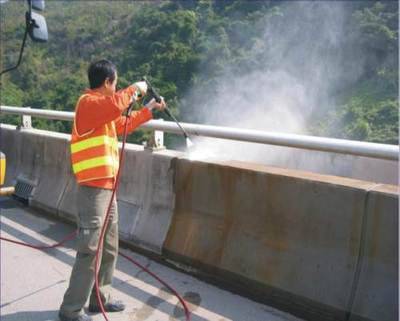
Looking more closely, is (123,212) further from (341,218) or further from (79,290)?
(341,218)

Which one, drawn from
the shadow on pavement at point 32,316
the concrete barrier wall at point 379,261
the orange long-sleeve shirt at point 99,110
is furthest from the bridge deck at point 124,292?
the orange long-sleeve shirt at point 99,110

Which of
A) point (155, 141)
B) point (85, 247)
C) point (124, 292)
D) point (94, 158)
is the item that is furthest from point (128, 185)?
point (85, 247)

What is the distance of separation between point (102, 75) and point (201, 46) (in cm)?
6459

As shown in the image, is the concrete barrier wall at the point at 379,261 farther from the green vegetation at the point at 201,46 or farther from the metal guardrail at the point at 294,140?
the green vegetation at the point at 201,46

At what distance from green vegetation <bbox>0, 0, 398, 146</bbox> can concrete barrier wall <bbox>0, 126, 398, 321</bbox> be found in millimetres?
27160

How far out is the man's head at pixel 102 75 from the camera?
402cm

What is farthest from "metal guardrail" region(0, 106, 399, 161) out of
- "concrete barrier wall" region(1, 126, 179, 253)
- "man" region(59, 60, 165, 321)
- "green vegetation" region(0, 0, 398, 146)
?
"green vegetation" region(0, 0, 398, 146)

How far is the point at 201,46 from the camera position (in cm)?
6712

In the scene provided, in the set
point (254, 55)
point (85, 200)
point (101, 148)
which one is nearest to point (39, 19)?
point (101, 148)

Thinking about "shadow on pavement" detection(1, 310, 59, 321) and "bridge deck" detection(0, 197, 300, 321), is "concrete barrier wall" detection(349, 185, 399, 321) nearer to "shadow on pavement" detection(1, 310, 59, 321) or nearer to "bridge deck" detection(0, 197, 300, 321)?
"bridge deck" detection(0, 197, 300, 321)

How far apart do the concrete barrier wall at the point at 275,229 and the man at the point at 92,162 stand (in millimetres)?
1074

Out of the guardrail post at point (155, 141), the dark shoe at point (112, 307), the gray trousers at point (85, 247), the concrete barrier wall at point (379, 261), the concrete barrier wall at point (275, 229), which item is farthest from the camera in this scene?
the guardrail post at point (155, 141)

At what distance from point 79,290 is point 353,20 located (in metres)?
71.0

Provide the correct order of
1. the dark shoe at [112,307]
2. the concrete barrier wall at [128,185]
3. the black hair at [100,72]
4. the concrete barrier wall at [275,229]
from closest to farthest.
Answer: the concrete barrier wall at [275,229], the black hair at [100,72], the dark shoe at [112,307], the concrete barrier wall at [128,185]
